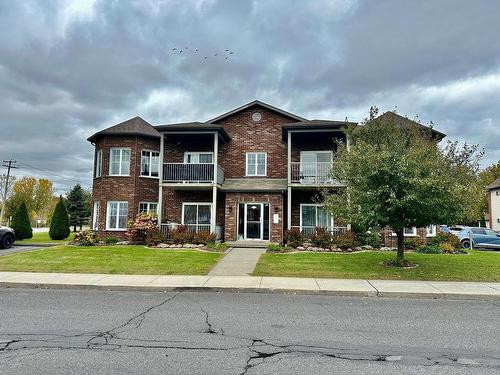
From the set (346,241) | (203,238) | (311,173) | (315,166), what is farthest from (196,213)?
(346,241)

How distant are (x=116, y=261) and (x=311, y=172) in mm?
12044

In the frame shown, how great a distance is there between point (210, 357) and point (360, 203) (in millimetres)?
8844

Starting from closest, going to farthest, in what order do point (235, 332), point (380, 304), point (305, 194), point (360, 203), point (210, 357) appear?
point (210, 357) < point (235, 332) < point (380, 304) < point (360, 203) < point (305, 194)

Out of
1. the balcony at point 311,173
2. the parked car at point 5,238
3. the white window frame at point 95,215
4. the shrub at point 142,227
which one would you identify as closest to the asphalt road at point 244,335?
the shrub at point 142,227

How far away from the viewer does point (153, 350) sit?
516 centimetres

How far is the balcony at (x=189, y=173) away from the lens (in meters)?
21.1

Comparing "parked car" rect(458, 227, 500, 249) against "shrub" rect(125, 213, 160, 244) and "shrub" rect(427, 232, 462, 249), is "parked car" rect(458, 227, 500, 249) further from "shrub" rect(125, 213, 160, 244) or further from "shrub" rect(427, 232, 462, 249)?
"shrub" rect(125, 213, 160, 244)

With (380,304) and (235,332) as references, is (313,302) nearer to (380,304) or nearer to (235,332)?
(380,304)

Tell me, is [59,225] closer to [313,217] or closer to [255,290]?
[313,217]

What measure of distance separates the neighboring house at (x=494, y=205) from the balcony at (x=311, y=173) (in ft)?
124

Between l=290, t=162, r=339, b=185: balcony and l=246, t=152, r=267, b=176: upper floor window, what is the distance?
2012 mm

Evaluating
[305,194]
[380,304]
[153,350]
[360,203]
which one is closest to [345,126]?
[305,194]

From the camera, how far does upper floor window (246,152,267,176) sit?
23.1 metres

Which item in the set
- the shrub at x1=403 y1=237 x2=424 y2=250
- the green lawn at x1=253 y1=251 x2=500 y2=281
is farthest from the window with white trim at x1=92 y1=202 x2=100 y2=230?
the shrub at x1=403 y1=237 x2=424 y2=250
